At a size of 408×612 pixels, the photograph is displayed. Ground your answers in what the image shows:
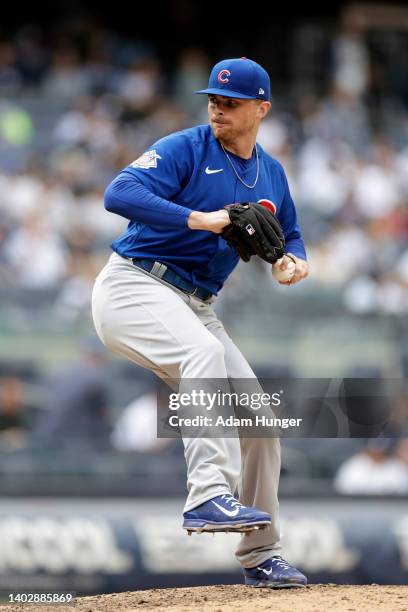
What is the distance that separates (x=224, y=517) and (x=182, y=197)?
4.15 ft

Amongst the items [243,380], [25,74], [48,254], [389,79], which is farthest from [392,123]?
[243,380]

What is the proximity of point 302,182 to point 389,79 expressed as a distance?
149 inches

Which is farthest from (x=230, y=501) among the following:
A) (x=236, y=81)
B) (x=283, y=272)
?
(x=236, y=81)

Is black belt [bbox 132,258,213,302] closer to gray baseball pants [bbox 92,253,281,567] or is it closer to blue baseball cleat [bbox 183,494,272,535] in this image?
gray baseball pants [bbox 92,253,281,567]

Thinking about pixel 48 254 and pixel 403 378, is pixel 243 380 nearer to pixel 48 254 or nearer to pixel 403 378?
pixel 403 378

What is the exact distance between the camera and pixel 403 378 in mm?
8648

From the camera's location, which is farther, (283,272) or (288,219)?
(288,219)

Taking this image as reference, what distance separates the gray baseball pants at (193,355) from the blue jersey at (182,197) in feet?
0.34

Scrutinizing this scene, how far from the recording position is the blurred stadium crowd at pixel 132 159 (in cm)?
840

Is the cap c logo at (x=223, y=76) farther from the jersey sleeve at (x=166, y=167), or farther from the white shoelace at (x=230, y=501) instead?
the white shoelace at (x=230, y=501)

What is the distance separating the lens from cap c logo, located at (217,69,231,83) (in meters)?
4.68

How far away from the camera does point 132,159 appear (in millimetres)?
11508

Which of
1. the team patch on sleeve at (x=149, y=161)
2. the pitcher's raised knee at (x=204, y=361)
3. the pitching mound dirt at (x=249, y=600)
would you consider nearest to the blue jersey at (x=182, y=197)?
the team patch on sleeve at (x=149, y=161)

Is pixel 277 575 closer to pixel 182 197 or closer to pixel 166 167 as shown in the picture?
pixel 182 197
